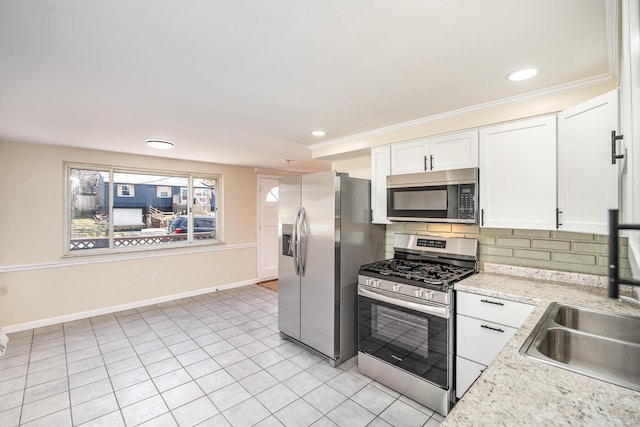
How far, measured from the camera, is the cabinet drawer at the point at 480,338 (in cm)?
195

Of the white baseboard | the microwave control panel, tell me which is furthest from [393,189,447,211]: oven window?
the white baseboard

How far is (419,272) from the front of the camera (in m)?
2.46

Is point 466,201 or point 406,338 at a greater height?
point 466,201

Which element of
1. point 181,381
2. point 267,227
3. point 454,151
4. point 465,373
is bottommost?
point 181,381

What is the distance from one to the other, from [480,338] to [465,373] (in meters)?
0.29

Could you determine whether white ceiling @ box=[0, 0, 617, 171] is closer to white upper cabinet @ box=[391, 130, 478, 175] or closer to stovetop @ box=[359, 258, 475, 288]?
white upper cabinet @ box=[391, 130, 478, 175]

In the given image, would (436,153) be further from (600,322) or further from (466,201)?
(600,322)

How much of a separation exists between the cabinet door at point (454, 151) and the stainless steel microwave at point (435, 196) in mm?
65

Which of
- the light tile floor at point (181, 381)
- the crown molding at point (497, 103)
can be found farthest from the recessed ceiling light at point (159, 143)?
the light tile floor at point (181, 381)

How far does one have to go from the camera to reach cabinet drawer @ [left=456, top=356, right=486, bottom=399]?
206 cm

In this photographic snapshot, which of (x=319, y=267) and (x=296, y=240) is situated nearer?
(x=319, y=267)

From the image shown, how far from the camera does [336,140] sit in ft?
11.6

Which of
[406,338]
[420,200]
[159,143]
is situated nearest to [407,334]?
[406,338]

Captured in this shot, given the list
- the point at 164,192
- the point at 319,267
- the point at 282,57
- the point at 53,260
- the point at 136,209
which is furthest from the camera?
the point at 164,192
